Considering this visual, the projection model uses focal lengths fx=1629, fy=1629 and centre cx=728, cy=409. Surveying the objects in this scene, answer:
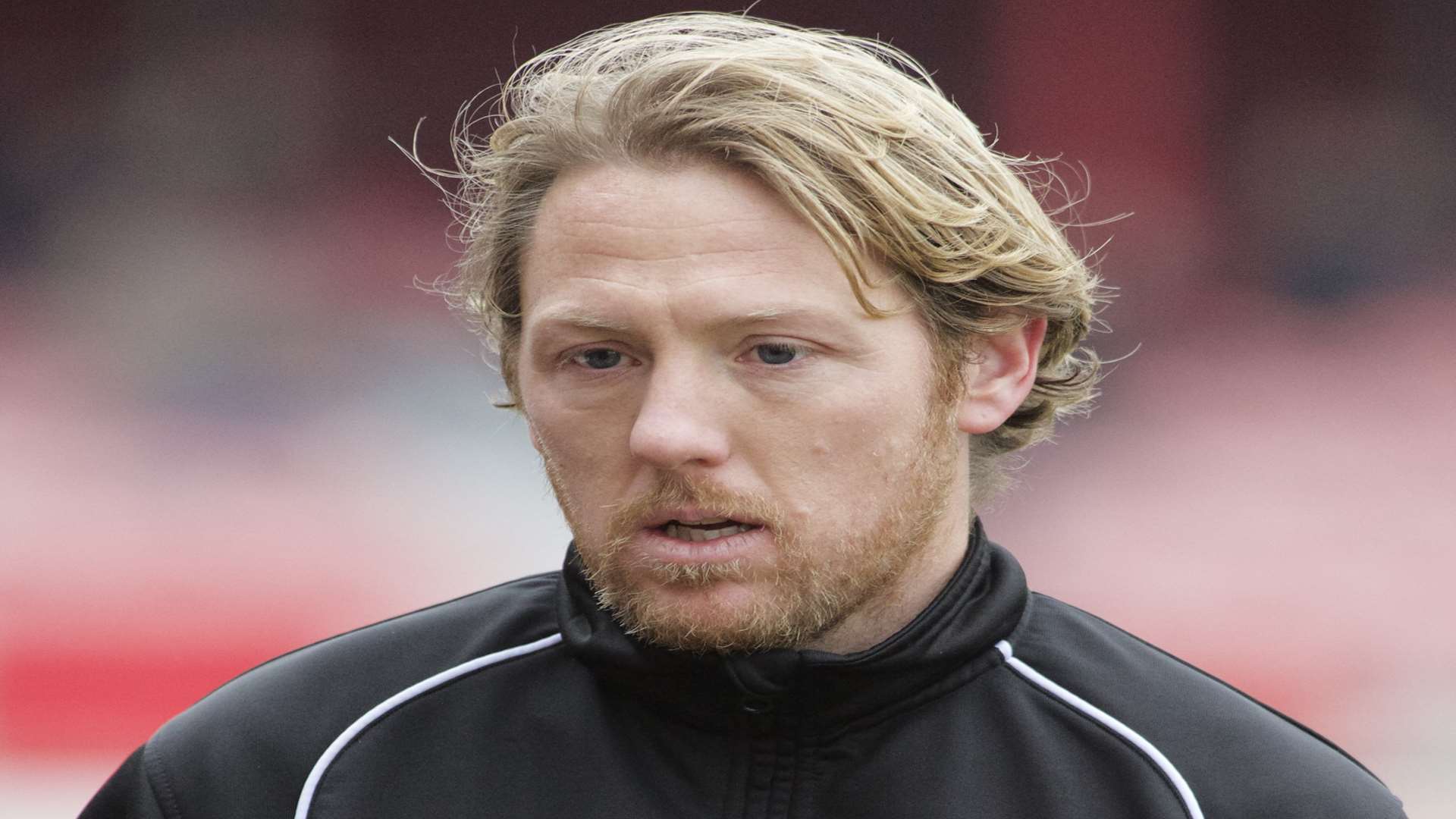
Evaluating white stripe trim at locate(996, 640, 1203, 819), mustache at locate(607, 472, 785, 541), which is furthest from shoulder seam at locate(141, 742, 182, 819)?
white stripe trim at locate(996, 640, 1203, 819)

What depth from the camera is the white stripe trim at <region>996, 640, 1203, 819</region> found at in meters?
1.67

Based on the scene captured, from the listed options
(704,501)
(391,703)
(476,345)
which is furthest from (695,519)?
(476,345)

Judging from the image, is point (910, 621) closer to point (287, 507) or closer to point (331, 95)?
point (287, 507)

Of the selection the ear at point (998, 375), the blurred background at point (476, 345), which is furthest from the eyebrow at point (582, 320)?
the blurred background at point (476, 345)

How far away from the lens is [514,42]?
547 cm

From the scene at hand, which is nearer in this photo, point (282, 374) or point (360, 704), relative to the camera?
point (360, 704)

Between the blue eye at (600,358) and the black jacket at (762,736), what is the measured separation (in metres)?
0.24

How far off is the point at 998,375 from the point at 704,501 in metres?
0.47

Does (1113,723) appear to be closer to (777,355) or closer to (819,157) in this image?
(777,355)

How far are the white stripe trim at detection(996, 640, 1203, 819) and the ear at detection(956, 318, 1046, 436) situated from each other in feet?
0.91

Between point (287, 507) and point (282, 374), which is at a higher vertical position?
point (282, 374)

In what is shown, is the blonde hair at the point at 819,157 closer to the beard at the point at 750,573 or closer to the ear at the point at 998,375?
the ear at the point at 998,375

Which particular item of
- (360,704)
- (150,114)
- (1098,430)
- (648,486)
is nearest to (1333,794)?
Answer: (648,486)

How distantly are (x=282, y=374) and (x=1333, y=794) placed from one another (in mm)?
4020
